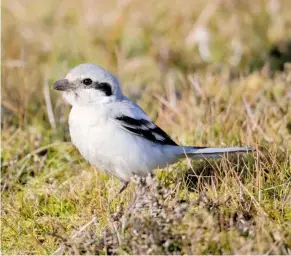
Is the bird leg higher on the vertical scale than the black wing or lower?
lower

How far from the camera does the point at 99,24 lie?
838 cm

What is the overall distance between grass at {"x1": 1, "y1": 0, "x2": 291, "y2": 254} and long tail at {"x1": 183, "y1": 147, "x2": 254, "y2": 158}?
0.25ft

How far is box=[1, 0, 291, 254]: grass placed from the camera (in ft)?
11.3

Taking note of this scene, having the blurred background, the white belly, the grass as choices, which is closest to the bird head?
the white belly

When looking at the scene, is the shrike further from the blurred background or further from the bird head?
the blurred background

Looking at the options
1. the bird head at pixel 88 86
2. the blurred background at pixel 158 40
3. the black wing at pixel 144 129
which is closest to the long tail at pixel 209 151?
the black wing at pixel 144 129

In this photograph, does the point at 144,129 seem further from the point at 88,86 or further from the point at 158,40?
the point at 158,40

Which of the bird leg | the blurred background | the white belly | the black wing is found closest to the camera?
the bird leg

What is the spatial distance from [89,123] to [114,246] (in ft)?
3.69

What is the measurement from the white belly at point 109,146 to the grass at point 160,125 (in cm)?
16

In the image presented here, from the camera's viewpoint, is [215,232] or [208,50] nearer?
[215,232]

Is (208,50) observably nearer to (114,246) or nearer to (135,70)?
(135,70)

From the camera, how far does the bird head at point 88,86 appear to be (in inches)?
179

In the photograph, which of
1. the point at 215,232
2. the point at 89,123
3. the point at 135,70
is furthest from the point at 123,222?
the point at 135,70
